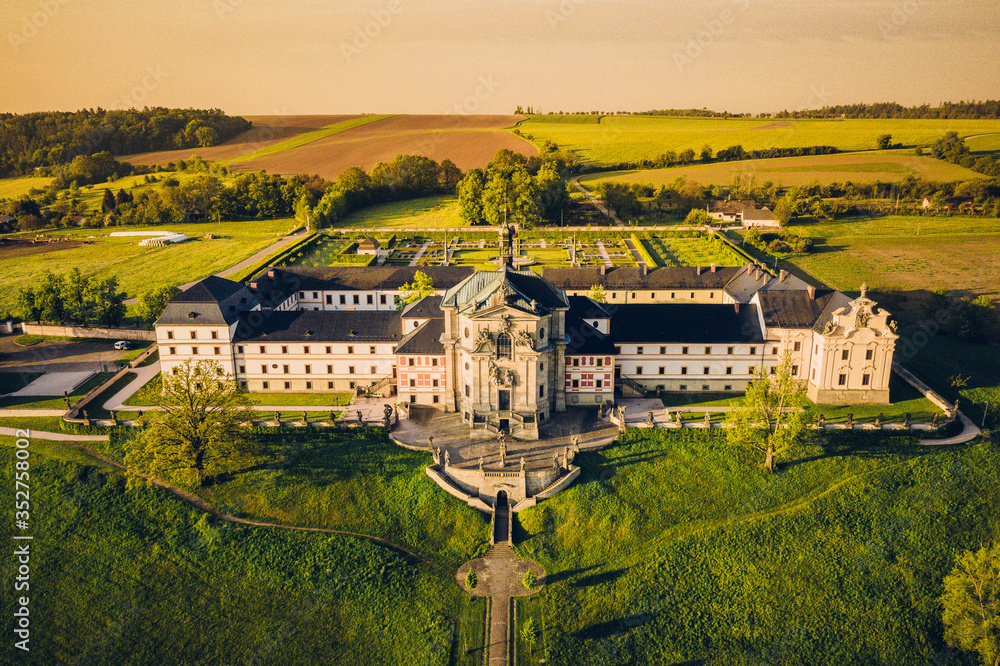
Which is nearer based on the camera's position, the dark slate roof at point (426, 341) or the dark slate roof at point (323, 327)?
the dark slate roof at point (426, 341)

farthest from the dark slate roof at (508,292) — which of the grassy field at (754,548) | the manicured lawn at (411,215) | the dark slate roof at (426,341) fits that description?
the manicured lawn at (411,215)

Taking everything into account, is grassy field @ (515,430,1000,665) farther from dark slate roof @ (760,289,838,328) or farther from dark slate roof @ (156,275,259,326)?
dark slate roof @ (156,275,259,326)

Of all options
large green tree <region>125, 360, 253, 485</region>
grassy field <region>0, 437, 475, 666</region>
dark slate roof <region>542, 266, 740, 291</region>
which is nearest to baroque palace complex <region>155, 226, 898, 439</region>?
large green tree <region>125, 360, 253, 485</region>

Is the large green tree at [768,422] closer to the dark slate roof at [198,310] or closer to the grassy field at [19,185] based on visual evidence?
the dark slate roof at [198,310]

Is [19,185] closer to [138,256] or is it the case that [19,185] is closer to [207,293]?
[138,256]

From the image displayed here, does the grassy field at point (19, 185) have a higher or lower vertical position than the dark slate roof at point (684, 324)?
higher

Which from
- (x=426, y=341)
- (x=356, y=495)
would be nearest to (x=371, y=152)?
(x=426, y=341)

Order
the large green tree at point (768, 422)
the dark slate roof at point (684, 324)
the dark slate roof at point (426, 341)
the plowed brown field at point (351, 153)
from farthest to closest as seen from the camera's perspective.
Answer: the plowed brown field at point (351, 153), the dark slate roof at point (684, 324), the dark slate roof at point (426, 341), the large green tree at point (768, 422)
